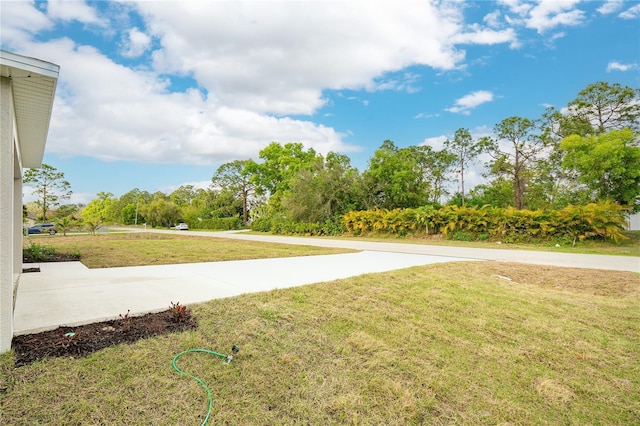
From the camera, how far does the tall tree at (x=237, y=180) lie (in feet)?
137

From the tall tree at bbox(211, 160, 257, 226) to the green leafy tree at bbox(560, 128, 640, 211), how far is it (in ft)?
112

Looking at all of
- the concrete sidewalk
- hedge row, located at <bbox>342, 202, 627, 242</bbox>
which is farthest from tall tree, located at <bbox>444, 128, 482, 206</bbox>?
the concrete sidewalk

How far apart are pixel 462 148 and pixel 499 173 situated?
143 inches

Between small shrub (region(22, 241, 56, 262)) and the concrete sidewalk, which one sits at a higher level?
small shrub (region(22, 241, 56, 262))

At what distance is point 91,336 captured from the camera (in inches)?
110

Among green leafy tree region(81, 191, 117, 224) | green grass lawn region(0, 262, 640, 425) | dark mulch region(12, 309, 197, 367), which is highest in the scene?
green leafy tree region(81, 191, 117, 224)

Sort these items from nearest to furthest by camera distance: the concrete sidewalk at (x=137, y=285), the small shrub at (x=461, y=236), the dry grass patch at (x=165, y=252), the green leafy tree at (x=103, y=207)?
the concrete sidewalk at (x=137, y=285) → the dry grass patch at (x=165, y=252) → the small shrub at (x=461, y=236) → the green leafy tree at (x=103, y=207)

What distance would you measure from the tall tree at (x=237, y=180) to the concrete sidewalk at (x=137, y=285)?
35.2m

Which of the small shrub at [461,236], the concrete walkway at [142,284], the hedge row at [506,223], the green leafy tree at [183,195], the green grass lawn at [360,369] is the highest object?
the green leafy tree at [183,195]

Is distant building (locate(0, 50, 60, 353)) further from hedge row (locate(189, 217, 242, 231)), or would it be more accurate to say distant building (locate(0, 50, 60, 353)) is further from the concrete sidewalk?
hedge row (locate(189, 217, 242, 231))

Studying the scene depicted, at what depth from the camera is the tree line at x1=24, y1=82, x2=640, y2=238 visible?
1483 cm

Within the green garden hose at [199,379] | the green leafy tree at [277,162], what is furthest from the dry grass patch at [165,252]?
the green leafy tree at [277,162]

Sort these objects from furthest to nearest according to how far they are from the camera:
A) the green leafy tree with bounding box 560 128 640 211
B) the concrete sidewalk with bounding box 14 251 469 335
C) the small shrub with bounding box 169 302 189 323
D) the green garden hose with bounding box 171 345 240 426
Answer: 1. the green leafy tree with bounding box 560 128 640 211
2. the concrete sidewalk with bounding box 14 251 469 335
3. the small shrub with bounding box 169 302 189 323
4. the green garden hose with bounding box 171 345 240 426

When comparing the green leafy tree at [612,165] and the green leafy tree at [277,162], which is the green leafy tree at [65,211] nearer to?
the green leafy tree at [277,162]
